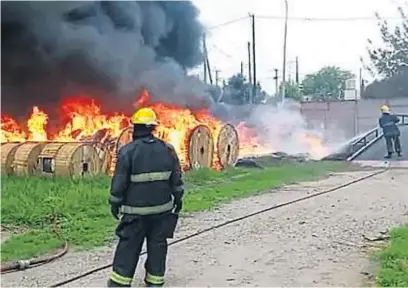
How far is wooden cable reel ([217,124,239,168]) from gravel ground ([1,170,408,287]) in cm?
602

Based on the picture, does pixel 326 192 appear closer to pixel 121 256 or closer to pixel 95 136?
pixel 95 136

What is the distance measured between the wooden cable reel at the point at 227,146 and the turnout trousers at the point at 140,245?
1176 centimetres

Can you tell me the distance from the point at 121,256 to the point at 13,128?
13364 mm

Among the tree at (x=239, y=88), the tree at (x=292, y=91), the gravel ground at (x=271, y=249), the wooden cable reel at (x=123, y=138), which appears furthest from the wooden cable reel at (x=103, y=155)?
the tree at (x=292, y=91)

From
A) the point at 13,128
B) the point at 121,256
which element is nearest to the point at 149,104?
the point at 13,128

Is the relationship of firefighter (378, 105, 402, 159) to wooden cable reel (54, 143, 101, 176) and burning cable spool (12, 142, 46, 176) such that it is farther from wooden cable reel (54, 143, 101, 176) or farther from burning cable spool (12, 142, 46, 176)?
burning cable spool (12, 142, 46, 176)

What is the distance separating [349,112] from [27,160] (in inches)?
969

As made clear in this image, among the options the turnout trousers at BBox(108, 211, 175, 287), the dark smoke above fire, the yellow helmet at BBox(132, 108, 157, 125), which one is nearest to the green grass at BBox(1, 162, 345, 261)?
the turnout trousers at BBox(108, 211, 175, 287)

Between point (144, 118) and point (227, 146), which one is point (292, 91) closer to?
point (227, 146)

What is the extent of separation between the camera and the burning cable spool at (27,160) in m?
13.8

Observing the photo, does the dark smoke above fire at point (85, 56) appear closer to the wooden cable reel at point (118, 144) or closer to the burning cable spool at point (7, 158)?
the wooden cable reel at point (118, 144)

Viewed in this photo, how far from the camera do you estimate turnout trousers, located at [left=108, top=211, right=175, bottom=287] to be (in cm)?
551

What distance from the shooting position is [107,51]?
720 inches

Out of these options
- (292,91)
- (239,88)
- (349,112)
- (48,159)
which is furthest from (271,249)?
(292,91)
